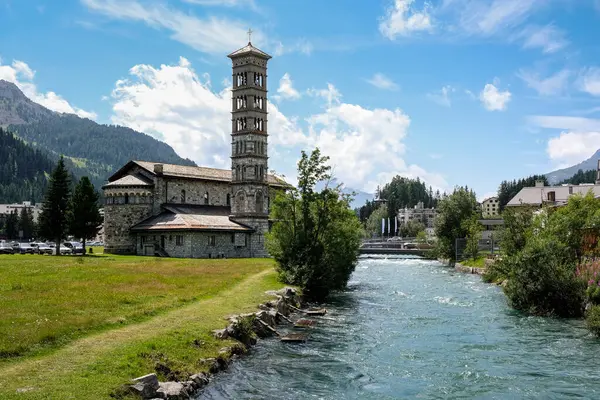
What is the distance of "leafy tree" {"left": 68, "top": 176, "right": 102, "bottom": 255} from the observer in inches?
3290

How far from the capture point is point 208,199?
98562 millimetres

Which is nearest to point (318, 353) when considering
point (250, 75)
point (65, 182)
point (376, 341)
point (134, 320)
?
point (376, 341)

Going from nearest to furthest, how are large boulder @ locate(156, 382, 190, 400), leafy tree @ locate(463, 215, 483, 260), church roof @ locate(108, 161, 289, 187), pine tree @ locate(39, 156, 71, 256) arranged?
large boulder @ locate(156, 382, 190, 400)
pine tree @ locate(39, 156, 71, 256)
church roof @ locate(108, 161, 289, 187)
leafy tree @ locate(463, 215, 483, 260)

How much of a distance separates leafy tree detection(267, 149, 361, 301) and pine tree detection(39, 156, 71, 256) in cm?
4219

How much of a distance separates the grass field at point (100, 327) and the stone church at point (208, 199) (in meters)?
40.7

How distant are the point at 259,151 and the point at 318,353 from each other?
69308 mm

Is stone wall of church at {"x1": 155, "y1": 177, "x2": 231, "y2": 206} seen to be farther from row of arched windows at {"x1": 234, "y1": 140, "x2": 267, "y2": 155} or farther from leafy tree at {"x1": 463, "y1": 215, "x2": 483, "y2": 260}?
leafy tree at {"x1": 463, "y1": 215, "x2": 483, "y2": 260}

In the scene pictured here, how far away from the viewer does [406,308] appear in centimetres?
4506

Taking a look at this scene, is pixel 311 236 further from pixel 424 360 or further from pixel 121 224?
pixel 121 224


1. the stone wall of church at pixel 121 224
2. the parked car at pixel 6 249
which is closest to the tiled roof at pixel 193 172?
the stone wall of church at pixel 121 224

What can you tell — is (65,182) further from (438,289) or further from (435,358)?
(435,358)

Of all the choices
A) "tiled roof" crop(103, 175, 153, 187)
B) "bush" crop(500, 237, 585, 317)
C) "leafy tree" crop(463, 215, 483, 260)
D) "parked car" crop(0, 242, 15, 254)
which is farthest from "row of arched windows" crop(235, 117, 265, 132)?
"bush" crop(500, 237, 585, 317)

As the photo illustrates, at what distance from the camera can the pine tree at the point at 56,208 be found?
274 feet

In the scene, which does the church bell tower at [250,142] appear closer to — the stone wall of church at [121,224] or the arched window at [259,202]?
the arched window at [259,202]
